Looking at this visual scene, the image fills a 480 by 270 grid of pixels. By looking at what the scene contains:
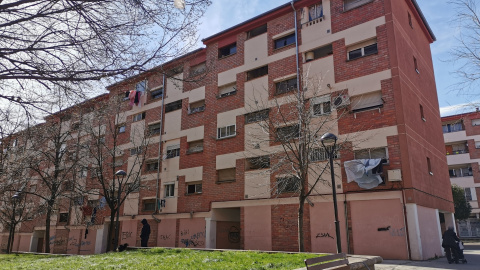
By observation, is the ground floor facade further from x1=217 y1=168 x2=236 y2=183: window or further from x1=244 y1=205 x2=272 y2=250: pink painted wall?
x1=217 y1=168 x2=236 y2=183: window

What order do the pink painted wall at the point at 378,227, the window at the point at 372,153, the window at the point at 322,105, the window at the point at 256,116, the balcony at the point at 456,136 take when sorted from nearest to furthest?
the pink painted wall at the point at 378,227 → the window at the point at 372,153 → the window at the point at 322,105 → the window at the point at 256,116 → the balcony at the point at 456,136

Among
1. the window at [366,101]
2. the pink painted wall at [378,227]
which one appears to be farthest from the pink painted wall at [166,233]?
the window at [366,101]

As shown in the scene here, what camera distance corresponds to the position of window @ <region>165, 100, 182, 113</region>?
23920 millimetres

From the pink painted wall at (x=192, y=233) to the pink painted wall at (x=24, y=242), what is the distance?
743 inches

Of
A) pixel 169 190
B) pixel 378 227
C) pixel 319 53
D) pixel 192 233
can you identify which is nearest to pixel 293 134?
pixel 378 227

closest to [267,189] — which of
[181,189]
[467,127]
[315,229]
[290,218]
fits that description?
[290,218]

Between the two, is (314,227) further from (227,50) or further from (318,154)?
(227,50)

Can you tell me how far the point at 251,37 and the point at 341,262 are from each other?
55.3 ft

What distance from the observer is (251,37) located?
2109 centimetres

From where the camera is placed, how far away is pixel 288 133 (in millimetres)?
16609

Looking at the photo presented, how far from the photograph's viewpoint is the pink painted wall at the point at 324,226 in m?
15.2

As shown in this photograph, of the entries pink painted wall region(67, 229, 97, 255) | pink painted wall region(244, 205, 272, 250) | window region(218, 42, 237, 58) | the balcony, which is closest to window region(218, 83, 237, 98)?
window region(218, 42, 237, 58)

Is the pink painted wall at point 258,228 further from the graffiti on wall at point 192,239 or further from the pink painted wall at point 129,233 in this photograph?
the pink painted wall at point 129,233

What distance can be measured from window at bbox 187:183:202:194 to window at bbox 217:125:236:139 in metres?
3.23
